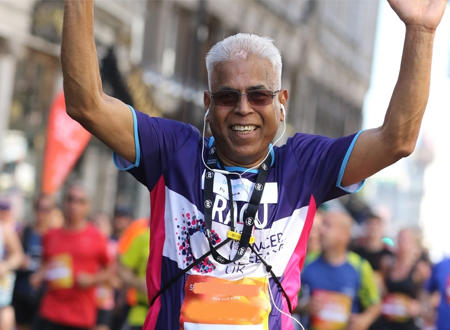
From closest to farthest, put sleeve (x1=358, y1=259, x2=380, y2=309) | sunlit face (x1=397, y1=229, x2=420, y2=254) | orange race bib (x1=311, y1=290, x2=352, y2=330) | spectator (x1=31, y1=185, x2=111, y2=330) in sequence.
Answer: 1. orange race bib (x1=311, y1=290, x2=352, y2=330)
2. sleeve (x1=358, y1=259, x2=380, y2=309)
3. spectator (x1=31, y1=185, x2=111, y2=330)
4. sunlit face (x1=397, y1=229, x2=420, y2=254)

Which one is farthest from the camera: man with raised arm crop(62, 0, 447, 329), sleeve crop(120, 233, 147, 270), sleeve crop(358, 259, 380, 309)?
sleeve crop(358, 259, 380, 309)

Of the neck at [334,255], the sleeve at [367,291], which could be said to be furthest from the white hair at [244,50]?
the sleeve at [367,291]

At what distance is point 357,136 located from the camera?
3.56 m

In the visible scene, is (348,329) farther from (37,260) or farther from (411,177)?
(411,177)

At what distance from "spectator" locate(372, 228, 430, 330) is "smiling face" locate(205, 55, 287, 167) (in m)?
8.02

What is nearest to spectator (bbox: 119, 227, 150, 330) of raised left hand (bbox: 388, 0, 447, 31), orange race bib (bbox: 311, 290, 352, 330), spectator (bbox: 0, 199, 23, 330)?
orange race bib (bbox: 311, 290, 352, 330)

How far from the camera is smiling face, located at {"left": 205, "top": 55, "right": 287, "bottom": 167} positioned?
11.6 feet

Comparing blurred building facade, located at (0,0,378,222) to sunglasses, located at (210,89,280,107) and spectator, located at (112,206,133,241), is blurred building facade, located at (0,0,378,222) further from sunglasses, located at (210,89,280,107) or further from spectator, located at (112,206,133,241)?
sunglasses, located at (210,89,280,107)

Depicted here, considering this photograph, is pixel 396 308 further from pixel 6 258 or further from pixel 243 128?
pixel 243 128

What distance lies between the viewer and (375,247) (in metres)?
12.5

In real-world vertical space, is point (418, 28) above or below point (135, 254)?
above

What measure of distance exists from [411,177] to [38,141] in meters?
107

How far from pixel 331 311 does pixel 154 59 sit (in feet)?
62.9

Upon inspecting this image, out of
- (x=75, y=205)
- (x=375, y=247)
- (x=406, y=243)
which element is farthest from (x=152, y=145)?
(x=375, y=247)
